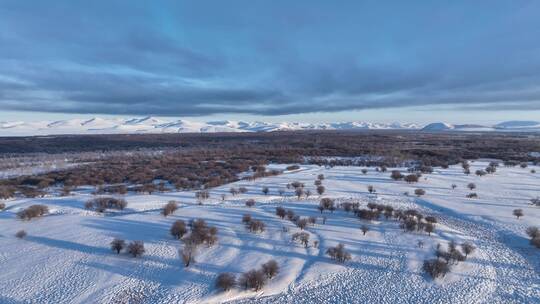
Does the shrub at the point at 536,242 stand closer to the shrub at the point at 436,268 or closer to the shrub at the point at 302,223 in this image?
the shrub at the point at 436,268

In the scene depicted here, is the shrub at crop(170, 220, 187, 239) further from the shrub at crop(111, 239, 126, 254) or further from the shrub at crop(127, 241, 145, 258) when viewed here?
the shrub at crop(111, 239, 126, 254)

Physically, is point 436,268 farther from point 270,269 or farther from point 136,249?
point 136,249

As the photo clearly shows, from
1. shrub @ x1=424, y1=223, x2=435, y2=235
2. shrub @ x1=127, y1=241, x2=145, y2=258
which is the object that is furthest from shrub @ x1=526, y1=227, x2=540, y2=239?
shrub @ x1=127, y1=241, x2=145, y2=258

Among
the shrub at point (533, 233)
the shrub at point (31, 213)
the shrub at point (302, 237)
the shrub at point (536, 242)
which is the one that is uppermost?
the shrub at point (31, 213)

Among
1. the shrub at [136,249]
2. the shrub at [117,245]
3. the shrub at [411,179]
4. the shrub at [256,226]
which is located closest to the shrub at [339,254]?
the shrub at [256,226]

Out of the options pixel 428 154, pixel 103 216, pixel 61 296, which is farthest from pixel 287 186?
pixel 428 154

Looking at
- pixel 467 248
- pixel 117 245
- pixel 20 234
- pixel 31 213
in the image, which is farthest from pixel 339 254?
pixel 31 213
